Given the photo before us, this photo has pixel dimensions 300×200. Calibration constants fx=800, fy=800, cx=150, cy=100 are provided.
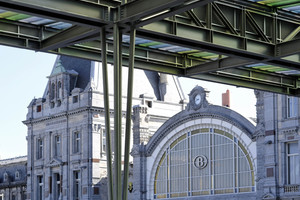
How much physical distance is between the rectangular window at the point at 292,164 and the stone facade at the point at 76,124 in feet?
65.4

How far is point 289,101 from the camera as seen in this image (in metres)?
59.8

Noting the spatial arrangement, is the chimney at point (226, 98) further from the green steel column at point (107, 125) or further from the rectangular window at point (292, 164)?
the green steel column at point (107, 125)

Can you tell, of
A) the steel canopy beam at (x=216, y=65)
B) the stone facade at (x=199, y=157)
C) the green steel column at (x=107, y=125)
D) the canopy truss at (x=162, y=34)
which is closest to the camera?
the canopy truss at (x=162, y=34)

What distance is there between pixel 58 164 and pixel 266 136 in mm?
30939

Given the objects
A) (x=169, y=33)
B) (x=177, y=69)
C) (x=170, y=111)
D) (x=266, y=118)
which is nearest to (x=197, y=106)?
(x=266, y=118)

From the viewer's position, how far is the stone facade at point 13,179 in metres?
97.4

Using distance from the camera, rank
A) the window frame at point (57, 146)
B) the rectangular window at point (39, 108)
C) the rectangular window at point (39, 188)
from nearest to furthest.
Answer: the window frame at point (57, 146) → the rectangular window at point (39, 188) → the rectangular window at point (39, 108)

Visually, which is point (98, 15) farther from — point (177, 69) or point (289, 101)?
point (289, 101)

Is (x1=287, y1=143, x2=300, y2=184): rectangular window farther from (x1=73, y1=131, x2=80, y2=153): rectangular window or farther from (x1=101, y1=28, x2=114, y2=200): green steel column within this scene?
(x1=101, y1=28, x2=114, y2=200): green steel column

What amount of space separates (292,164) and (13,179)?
49759 millimetres

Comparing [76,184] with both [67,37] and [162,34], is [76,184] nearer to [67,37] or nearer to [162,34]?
[67,37]

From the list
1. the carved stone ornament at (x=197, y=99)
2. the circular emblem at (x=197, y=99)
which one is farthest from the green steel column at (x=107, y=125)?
the circular emblem at (x=197, y=99)

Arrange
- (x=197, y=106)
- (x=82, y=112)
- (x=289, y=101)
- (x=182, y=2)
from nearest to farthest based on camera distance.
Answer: (x=182, y=2)
(x=289, y=101)
(x=197, y=106)
(x=82, y=112)

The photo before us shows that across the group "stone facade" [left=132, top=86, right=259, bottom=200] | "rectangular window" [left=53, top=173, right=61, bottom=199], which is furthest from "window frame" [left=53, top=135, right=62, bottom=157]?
"stone facade" [left=132, top=86, right=259, bottom=200]
